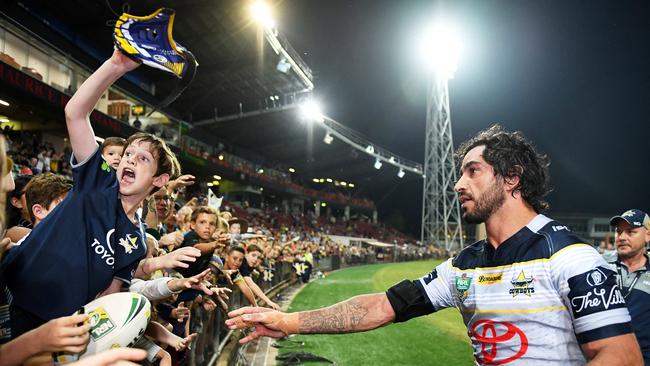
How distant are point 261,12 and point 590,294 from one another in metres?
24.5

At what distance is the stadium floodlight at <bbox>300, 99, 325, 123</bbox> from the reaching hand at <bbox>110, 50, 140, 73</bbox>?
36.4 meters

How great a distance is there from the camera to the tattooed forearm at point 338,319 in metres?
2.75

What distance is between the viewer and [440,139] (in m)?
51.3

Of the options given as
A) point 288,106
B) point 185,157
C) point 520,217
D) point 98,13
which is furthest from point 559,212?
point 520,217

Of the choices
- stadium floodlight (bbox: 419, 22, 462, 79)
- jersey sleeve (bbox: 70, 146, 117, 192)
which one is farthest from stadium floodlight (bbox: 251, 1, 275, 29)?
stadium floodlight (bbox: 419, 22, 462, 79)

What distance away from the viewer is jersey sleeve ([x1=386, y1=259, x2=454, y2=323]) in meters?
2.79

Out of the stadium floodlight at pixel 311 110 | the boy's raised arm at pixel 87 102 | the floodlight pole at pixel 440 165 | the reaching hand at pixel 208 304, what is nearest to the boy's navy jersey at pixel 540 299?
the boy's raised arm at pixel 87 102

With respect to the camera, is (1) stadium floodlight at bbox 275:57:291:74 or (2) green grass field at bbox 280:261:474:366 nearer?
(2) green grass field at bbox 280:261:474:366

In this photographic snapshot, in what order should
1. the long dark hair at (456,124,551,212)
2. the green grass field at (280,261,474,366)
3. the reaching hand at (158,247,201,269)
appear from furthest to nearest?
1. the green grass field at (280,261,474,366)
2. the long dark hair at (456,124,551,212)
3. the reaching hand at (158,247,201,269)

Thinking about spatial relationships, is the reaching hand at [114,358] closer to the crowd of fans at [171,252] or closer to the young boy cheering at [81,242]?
the crowd of fans at [171,252]

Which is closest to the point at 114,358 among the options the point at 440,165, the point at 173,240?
the point at 173,240

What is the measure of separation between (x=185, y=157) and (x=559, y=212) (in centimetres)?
6469

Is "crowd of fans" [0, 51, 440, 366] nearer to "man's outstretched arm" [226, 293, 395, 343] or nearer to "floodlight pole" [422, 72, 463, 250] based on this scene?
"man's outstretched arm" [226, 293, 395, 343]

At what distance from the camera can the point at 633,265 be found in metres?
4.23
